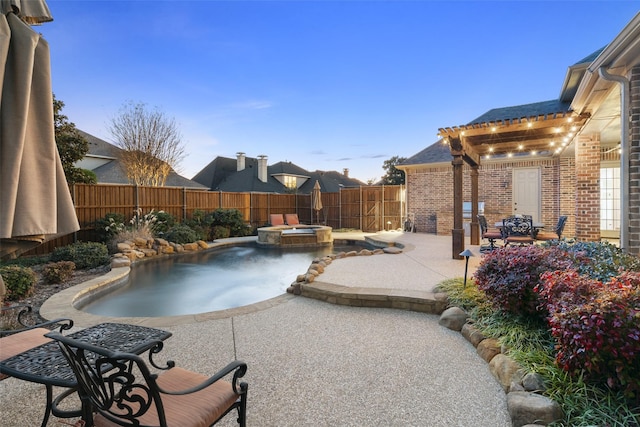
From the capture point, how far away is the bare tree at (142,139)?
1619cm

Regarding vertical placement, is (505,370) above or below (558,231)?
below

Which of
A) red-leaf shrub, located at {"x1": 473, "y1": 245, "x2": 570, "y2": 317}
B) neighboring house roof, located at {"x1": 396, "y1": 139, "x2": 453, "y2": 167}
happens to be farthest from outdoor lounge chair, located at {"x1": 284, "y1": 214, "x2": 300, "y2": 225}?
red-leaf shrub, located at {"x1": 473, "y1": 245, "x2": 570, "y2": 317}

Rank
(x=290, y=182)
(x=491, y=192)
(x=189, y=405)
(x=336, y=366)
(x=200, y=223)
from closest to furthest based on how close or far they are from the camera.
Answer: (x=189, y=405)
(x=336, y=366)
(x=491, y=192)
(x=200, y=223)
(x=290, y=182)

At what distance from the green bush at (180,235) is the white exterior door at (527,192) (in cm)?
1223

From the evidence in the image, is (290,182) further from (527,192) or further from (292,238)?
(527,192)

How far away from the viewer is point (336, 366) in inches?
111

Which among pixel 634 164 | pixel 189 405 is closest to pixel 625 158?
pixel 634 164

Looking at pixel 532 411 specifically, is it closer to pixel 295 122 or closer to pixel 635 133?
pixel 635 133

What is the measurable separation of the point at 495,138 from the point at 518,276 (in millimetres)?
5509

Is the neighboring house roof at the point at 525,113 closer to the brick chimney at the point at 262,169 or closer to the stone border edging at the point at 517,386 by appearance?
the stone border edging at the point at 517,386

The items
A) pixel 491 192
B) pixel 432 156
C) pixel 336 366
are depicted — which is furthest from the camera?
pixel 432 156

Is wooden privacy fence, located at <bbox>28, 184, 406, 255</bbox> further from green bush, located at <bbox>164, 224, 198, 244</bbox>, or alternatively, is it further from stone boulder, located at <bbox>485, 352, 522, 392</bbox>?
stone boulder, located at <bbox>485, 352, 522, 392</bbox>

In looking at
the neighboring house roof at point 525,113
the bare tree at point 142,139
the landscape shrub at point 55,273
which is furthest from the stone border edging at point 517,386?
the bare tree at point 142,139

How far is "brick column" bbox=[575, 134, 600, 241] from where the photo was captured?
21.2 feet
